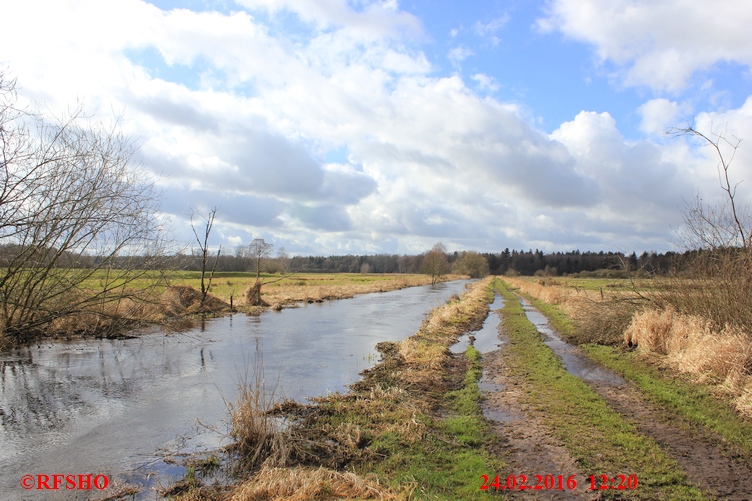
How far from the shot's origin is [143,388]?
10.8m

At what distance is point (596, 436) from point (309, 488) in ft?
14.8

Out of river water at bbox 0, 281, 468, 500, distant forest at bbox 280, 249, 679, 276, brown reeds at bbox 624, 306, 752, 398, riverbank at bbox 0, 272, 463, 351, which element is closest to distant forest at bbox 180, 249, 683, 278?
distant forest at bbox 280, 249, 679, 276

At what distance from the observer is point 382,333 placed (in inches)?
781

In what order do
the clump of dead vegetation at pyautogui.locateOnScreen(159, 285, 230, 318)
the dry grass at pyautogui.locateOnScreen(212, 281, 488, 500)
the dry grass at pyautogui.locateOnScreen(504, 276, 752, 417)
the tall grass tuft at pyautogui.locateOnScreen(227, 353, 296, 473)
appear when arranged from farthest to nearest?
1. the clump of dead vegetation at pyautogui.locateOnScreen(159, 285, 230, 318)
2. the dry grass at pyautogui.locateOnScreen(504, 276, 752, 417)
3. the tall grass tuft at pyautogui.locateOnScreen(227, 353, 296, 473)
4. the dry grass at pyautogui.locateOnScreen(212, 281, 488, 500)

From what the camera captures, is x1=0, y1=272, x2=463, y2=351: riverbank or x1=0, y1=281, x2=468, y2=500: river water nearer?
x1=0, y1=281, x2=468, y2=500: river water

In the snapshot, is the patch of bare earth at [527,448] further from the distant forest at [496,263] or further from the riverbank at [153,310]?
the distant forest at [496,263]

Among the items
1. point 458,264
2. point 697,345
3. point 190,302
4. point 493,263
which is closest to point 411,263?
point 458,264

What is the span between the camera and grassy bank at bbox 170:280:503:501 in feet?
16.7

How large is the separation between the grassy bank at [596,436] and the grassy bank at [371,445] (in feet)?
4.10

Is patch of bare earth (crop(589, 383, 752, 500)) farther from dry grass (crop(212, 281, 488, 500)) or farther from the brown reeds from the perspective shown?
dry grass (crop(212, 281, 488, 500))

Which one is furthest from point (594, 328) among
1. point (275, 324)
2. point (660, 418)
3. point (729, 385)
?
point (275, 324)

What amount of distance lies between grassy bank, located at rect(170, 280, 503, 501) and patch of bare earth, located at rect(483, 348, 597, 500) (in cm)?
30

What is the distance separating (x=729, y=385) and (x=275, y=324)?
18.8 m

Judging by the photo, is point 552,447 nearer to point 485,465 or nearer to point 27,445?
point 485,465
